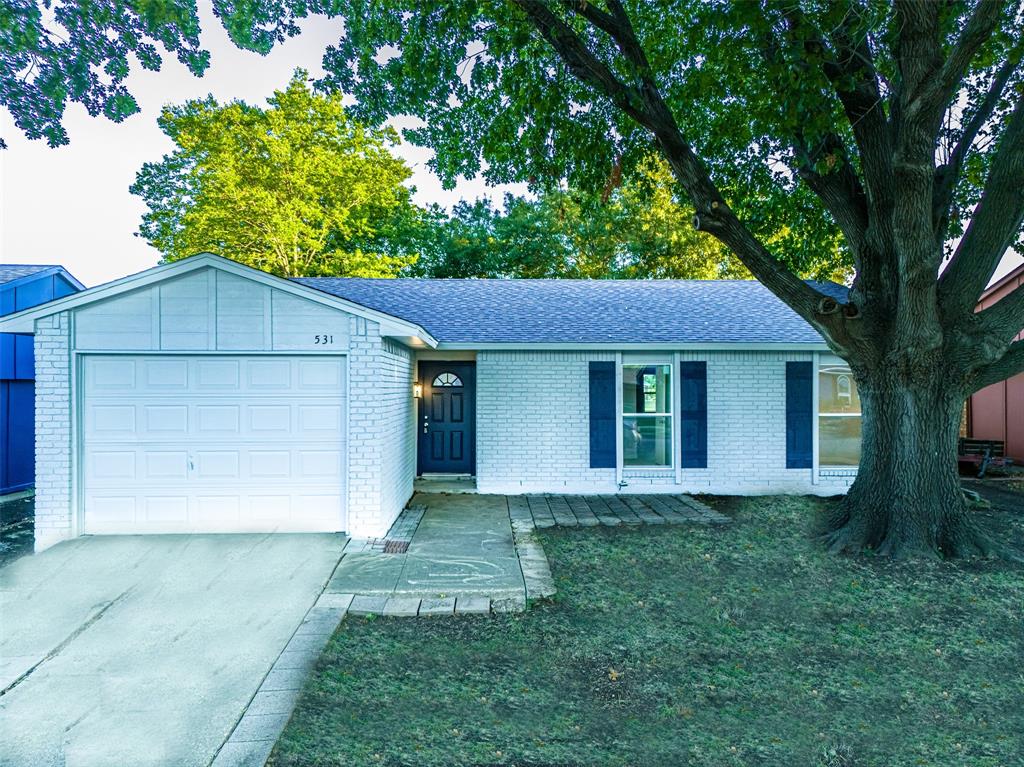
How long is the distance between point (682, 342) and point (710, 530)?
318 centimetres

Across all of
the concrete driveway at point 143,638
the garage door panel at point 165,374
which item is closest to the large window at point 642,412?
the concrete driveway at point 143,638

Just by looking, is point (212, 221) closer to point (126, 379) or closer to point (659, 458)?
point (126, 379)

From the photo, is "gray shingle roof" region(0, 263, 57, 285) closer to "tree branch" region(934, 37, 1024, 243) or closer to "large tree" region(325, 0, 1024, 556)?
"large tree" region(325, 0, 1024, 556)

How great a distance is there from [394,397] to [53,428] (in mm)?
3910

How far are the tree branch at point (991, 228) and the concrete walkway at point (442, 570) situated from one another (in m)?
5.66

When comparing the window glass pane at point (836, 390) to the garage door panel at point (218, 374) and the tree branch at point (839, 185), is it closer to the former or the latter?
the tree branch at point (839, 185)

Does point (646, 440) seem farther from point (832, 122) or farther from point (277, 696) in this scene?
point (277, 696)

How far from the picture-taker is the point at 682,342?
8.92 metres

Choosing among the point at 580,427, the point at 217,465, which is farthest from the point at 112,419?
the point at 580,427

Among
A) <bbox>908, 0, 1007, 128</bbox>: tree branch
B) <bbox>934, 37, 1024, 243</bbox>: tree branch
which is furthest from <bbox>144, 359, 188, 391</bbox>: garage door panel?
<bbox>934, 37, 1024, 243</bbox>: tree branch

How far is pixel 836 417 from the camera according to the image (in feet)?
31.0

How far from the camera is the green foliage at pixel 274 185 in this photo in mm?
20344

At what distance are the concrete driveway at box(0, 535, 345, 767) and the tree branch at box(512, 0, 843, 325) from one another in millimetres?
5521

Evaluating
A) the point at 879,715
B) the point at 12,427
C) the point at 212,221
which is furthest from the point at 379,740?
the point at 212,221
